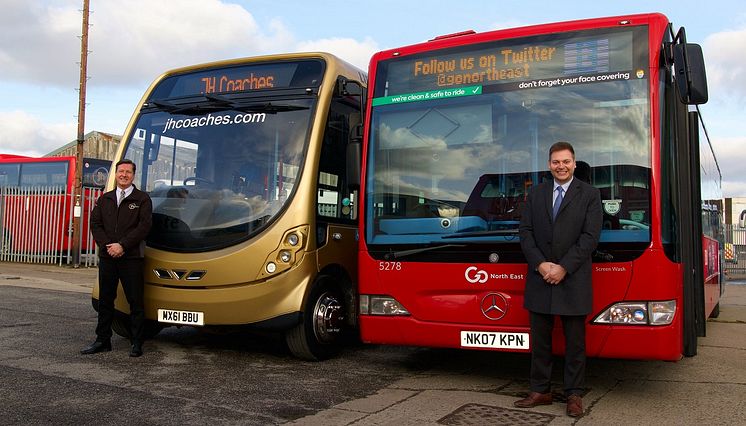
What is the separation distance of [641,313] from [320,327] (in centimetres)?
292

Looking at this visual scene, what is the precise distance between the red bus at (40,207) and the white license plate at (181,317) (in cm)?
1232

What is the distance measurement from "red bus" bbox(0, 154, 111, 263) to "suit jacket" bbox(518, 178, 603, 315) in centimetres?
1535

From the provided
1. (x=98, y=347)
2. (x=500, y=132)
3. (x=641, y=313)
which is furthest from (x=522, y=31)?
(x=98, y=347)

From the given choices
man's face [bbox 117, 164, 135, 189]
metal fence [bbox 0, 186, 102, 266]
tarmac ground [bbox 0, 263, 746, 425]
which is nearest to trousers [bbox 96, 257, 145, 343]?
tarmac ground [bbox 0, 263, 746, 425]

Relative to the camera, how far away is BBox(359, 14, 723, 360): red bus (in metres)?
4.89

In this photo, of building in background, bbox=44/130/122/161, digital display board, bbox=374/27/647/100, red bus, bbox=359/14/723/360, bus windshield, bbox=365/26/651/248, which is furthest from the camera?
building in background, bbox=44/130/122/161

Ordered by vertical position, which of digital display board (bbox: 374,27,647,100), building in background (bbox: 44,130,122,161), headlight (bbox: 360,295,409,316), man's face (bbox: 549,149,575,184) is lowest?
headlight (bbox: 360,295,409,316)

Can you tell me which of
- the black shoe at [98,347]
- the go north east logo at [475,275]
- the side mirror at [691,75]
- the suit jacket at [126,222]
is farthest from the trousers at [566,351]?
the black shoe at [98,347]

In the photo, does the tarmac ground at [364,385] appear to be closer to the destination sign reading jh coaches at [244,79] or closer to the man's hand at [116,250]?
→ the man's hand at [116,250]

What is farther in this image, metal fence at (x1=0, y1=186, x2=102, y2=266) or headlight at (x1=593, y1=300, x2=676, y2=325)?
metal fence at (x1=0, y1=186, x2=102, y2=266)

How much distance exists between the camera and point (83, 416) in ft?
14.7

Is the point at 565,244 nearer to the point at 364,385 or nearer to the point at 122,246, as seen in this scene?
the point at 364,385

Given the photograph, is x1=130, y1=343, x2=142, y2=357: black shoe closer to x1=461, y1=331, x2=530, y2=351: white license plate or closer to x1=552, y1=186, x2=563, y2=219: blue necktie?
x1=461, y1=331, x2=530, y2=351: white license plate

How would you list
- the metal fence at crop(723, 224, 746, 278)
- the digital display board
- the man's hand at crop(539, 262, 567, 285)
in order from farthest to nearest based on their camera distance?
1. the metal fence at crop(723, 224, 746, 278)
2. the digital display board
3. the man's hand at crop(539, 262, 567, 285)
